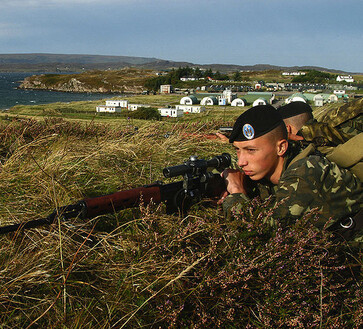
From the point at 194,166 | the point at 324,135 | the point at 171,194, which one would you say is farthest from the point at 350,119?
the point at 171,194

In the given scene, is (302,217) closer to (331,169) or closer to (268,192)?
(331,169)

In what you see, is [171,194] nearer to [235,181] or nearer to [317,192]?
[235,181]

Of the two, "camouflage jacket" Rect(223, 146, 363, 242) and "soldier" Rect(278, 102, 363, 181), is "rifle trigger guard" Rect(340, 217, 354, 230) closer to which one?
"camouflage jacket" Rect(223, 146, 363, 242)

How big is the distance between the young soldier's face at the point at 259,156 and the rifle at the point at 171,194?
1.11ft

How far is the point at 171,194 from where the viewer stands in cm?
348

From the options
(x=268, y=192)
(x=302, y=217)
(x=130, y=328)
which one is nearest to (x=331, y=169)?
(x=302, y=217)

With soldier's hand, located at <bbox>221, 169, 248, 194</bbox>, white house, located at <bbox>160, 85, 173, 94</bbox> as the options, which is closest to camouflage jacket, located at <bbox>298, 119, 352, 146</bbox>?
soldier's hand, located at <bbox>221, 169, 248, 194</bbox>

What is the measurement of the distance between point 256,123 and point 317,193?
3.03 feet

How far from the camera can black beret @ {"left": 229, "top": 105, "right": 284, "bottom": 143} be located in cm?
343

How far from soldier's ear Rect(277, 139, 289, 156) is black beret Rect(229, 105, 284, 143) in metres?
0.21

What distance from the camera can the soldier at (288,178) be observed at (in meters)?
3.05

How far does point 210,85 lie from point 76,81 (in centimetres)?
8492

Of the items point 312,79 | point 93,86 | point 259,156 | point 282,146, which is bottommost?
point 259,156

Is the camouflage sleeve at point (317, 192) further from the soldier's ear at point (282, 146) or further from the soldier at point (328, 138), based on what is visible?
the soldier's ear at point (282, 146)
